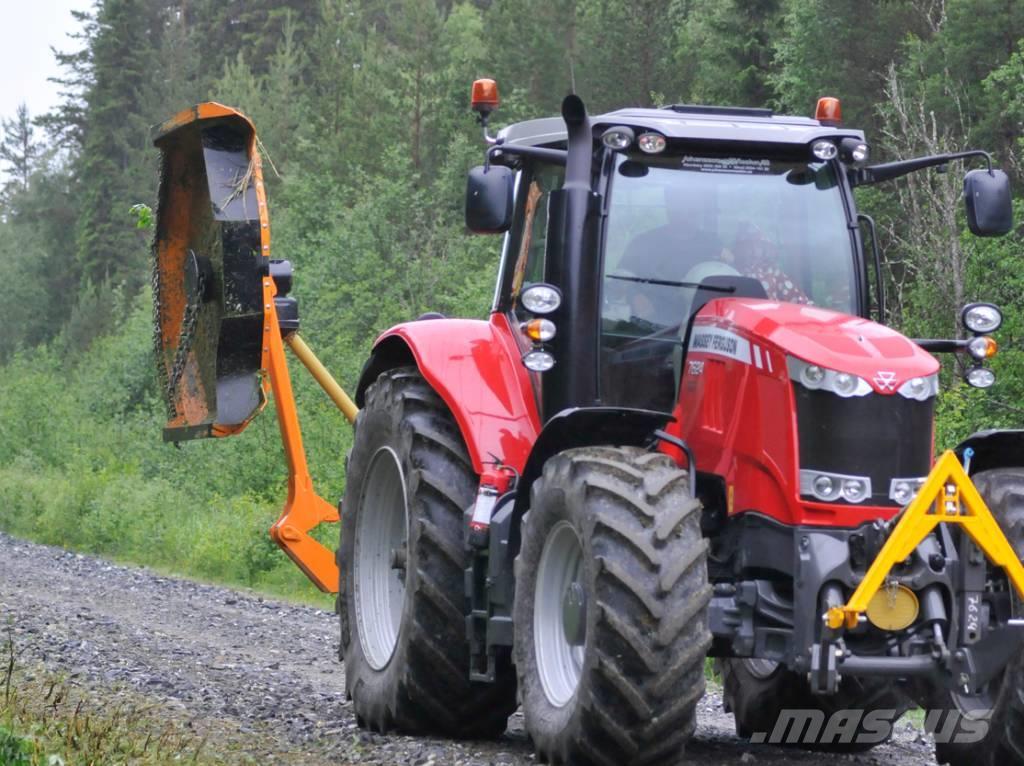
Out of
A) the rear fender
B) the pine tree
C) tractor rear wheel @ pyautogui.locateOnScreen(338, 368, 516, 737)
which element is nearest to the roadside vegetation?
tractor rear wheel @ pyautogui.locateOnScreen(338, 368, 516, 737)

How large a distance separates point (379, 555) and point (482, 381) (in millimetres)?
1289

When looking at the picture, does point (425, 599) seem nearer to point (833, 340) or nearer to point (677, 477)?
point (677, 477)

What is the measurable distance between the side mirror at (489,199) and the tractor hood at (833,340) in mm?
951

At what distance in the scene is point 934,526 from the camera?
228 inches

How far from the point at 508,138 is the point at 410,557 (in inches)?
78.4

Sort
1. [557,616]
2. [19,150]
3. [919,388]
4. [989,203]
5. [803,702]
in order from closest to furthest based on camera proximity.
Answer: [919,388]
[557,616]
[989,203]
[803,702]
[19,150]

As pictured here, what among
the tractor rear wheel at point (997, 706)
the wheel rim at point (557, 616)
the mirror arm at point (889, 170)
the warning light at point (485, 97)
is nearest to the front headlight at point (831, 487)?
the tractor rear wheel at point (997, 706)

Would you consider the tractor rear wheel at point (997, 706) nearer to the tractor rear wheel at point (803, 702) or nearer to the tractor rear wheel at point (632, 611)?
the tractor rear wheel at point (803, 702)

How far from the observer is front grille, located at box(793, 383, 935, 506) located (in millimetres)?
6062

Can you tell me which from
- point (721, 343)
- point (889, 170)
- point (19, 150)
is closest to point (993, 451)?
point (721, 343)

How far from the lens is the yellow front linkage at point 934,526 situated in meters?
5.66

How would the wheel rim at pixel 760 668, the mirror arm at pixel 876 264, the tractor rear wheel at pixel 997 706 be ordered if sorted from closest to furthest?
the tractor rear wheel at pixel 997 706
the mirror arm at pixel 876 264
the wheel rim at pixel 760 668

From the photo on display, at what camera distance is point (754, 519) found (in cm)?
624

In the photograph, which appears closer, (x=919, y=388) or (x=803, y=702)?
(x=919, y=388)
